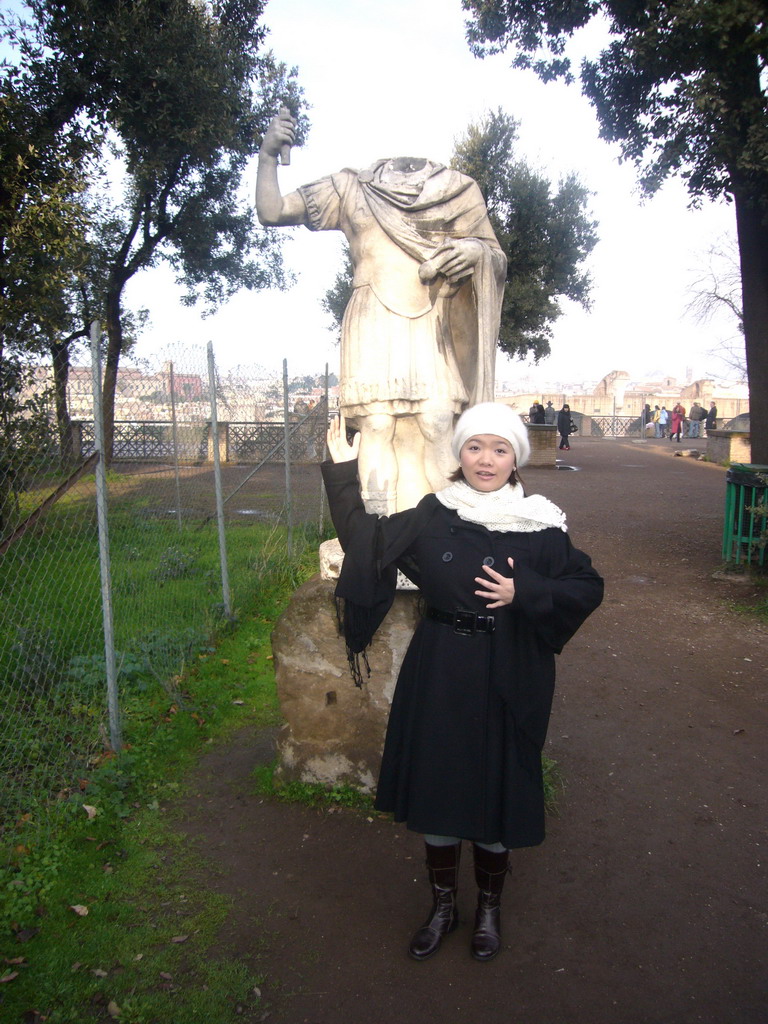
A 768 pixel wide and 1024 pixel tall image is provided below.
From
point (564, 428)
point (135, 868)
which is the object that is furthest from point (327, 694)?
point (564, 428)

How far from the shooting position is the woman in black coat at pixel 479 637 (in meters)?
2.19

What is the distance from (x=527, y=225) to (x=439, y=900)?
17.0 meters

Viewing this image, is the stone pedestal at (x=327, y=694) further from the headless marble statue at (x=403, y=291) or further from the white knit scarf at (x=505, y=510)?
the white knit scarf at (x=505, y=510)

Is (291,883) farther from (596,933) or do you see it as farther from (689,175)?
(689,175)

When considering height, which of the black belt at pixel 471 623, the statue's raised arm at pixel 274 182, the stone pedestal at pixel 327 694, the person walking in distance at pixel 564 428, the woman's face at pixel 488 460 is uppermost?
the statue's raised arm at pixel 274 182

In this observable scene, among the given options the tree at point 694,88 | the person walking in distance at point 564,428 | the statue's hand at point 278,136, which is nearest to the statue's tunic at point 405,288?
the statue's hand at point 278,136

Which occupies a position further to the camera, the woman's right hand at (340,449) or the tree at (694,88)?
the tree at (694,88)

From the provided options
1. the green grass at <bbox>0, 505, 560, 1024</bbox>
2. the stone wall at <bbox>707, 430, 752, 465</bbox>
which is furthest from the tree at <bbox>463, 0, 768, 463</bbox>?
the stone wall at <bbox>707, 430, 752, 465</bbox>

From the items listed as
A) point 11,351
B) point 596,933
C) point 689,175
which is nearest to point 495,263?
point 596,933

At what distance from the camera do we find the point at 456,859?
7.88 feet

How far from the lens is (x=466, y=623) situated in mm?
2221

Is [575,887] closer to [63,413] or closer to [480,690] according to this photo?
[480,690]

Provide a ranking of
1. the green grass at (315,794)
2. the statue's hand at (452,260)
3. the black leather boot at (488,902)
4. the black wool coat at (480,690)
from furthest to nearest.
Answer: the green grass at (315,794) < the statue's hand at (452,260) < the black leather boot at (488,902) < the black wool coat at (480,690)

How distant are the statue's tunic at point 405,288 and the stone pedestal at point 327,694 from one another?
927mm
